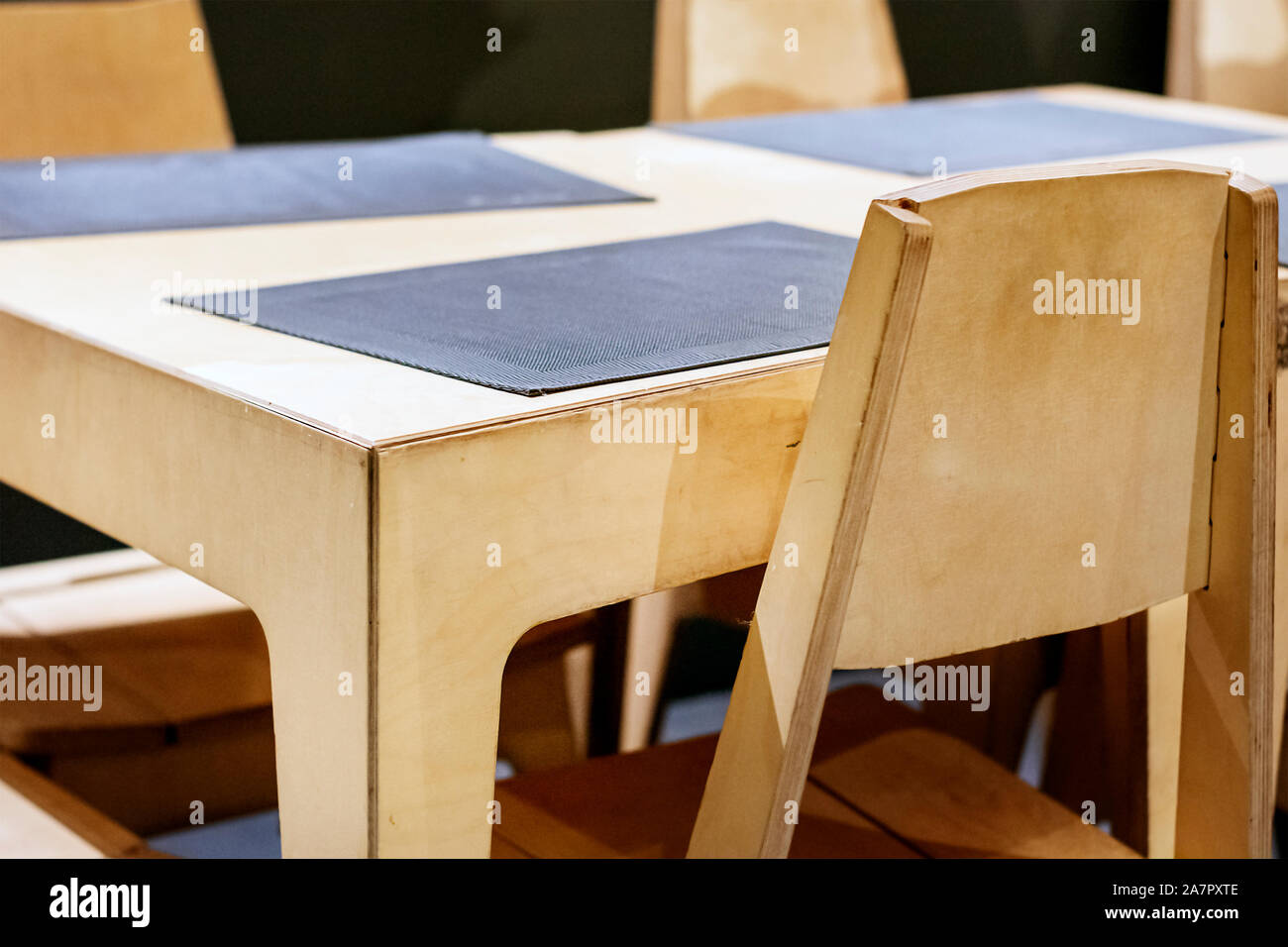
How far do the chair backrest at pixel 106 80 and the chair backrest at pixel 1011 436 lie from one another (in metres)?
1.14

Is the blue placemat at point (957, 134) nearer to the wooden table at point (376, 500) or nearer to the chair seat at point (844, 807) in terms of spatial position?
the chair seat at point (844, 807)

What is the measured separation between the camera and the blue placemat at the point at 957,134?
1624 mm

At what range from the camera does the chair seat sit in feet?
3.31

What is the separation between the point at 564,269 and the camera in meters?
1.10

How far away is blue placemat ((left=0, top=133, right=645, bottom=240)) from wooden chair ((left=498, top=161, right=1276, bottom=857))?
65 cm

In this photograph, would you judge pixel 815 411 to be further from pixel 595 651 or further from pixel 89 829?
pixel 595 651

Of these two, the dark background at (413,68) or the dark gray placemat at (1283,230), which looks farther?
the dark background at (413,68)

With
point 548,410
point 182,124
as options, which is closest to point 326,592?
point 548,410

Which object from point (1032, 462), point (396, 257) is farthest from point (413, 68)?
point (1032, 462)

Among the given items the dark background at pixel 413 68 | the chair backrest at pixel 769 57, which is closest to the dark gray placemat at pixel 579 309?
the chair backrest at pixel 769 57

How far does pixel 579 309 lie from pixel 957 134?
0.95 metres

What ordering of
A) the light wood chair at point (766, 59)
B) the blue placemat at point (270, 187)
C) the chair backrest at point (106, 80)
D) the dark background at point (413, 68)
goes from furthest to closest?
1. the dark background at point (413, 68)
2. the light wood chair at point (766, 59)
3. the chair backrest at point (106, 80)
4. the blue placemat at point (270, 187)

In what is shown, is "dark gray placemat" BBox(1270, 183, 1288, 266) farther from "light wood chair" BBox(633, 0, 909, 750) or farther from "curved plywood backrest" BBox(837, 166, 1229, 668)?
"light wood chair" BBox(633, 0, 909, 750)

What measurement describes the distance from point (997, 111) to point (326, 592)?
1462mm
